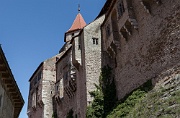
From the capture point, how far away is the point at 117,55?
24406mm

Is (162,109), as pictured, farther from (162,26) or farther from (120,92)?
(120,92)

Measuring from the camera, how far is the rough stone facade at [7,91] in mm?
13709

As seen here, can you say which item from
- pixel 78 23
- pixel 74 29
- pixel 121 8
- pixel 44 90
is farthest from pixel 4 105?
pixel 78 23

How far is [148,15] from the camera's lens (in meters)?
19.5

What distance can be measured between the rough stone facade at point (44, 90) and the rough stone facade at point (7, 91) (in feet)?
58.2

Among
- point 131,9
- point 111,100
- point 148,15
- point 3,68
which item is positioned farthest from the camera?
point 111,100

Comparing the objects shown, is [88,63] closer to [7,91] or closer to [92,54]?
[92,54]

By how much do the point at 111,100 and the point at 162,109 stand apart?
958 centimetres

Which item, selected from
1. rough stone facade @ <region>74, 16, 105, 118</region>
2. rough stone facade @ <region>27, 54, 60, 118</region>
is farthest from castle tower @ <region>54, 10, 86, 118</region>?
rough stone facade @ <region>74, 16, 105, 118</region>

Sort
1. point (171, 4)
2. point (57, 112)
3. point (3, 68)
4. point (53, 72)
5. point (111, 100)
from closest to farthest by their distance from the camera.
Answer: point (3, 68)
point (171, 4)
point (111, 100)
point (57, 112)
point (53, 72)

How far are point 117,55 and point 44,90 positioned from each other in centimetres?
1620

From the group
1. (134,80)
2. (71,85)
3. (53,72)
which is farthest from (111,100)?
(53,72)

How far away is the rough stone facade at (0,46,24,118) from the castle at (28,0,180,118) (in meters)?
7.86

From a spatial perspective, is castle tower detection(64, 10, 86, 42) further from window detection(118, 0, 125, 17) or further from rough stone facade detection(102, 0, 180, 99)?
window detection(118, 0, 125, 17)
